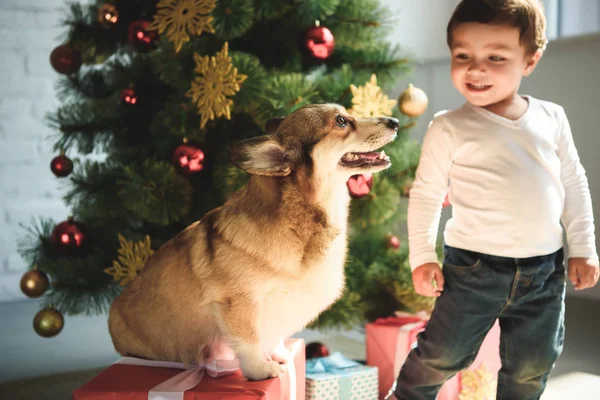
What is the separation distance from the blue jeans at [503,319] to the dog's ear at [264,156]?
0.42 m

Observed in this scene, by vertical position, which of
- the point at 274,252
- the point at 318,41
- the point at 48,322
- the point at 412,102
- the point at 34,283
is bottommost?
the point at 48,322

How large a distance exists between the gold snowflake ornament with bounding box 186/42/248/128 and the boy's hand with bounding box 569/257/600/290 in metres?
0.82

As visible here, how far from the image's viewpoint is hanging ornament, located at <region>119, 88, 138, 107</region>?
174 cm

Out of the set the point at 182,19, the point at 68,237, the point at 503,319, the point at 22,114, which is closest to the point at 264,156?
the point at 503,319

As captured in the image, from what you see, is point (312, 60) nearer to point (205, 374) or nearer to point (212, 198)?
point (212, 198)

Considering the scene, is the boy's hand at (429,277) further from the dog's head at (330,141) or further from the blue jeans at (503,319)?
the dog's head at (330,141)

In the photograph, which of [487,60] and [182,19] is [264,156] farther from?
[182,19]

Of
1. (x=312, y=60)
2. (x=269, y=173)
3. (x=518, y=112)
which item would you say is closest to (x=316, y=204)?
(x=269, y=173)

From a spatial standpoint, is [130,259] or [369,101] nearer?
[369,101]

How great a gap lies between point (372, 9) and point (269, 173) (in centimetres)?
81

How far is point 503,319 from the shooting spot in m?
1.28

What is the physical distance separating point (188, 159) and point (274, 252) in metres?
0.54

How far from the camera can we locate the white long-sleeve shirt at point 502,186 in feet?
3.99

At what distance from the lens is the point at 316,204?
1.11m
